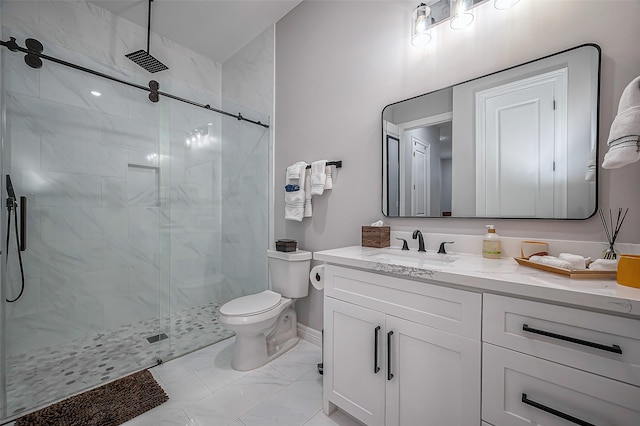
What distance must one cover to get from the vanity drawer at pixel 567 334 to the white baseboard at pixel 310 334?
1507 millimetres

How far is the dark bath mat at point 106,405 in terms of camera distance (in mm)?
1319

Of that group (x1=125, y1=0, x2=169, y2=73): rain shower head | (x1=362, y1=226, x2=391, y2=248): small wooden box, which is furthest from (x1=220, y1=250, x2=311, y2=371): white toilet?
(x1=125, y1=0, x2=169, y2=73): rain shower head

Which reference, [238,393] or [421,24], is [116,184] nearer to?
[238,393]

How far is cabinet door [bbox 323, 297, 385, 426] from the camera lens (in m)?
1.14

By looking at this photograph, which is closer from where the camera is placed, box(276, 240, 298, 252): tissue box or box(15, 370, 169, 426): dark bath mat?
box(15, 370, 169, 426): dark bath mat

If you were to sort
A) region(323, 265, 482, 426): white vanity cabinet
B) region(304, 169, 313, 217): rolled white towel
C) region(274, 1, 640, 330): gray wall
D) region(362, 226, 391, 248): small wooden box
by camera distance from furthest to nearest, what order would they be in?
region(304, 169, 313, 217): rolled white towel
region(362, 226, 391, 248): small wooden box
region(274, 1, 640, 330): gray wall
region(323, 265, 482, 426): white vanity cabinet

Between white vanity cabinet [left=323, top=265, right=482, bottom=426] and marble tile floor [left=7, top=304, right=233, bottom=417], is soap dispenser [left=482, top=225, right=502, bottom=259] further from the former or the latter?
marble tile floor [left=7, top=304, right=233, bottom=417]

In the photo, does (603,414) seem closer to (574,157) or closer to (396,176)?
(574,157)

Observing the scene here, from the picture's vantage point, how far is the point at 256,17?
2.39 metres

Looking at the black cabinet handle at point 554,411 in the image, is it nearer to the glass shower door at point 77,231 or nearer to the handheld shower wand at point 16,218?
the glass shower door at point 77,231

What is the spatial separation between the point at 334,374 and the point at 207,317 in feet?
5.09

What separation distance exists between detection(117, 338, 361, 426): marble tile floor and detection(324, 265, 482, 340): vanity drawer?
2.27 feet

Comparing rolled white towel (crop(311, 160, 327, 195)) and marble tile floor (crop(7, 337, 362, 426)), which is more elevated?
rolled white towel (crop(311, 160, 327, 195))

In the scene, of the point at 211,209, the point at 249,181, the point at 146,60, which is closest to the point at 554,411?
the point at 249,181
